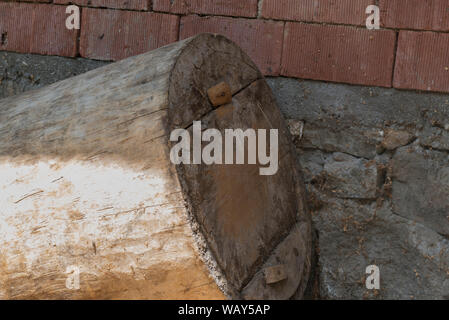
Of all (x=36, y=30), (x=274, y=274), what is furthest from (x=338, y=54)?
(x=36, y=30)

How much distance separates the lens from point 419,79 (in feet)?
7.49

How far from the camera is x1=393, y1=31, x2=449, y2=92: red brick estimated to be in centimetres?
225

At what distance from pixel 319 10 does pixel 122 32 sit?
998 mm

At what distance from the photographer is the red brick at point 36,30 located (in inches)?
107

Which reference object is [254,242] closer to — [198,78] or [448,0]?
[198,78]

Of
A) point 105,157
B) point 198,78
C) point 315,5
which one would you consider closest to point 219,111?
point 198,78

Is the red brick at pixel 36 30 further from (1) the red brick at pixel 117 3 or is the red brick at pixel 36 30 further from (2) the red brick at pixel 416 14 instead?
(2) the red brick at pixel 416 14

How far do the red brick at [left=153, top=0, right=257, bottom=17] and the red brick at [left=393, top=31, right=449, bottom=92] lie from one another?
713 mm

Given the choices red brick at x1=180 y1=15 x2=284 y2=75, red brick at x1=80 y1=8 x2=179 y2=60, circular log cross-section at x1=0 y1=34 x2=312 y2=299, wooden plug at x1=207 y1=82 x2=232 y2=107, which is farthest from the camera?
red brick at x1=80 y1=8 x2=179 y2=60

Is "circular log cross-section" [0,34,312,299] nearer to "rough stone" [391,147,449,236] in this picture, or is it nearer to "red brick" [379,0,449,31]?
"rough stone" [391,147,449,236]

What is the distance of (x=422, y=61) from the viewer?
89.7 inches

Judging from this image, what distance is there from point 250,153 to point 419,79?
2.96 ft

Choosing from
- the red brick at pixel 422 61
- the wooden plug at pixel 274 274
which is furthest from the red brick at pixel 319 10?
the wooden plug at pixel 274 274

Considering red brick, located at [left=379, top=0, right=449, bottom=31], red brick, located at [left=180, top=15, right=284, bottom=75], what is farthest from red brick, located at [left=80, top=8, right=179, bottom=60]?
red brick, located at [left=379, top=0, right=449, bottom=31]
